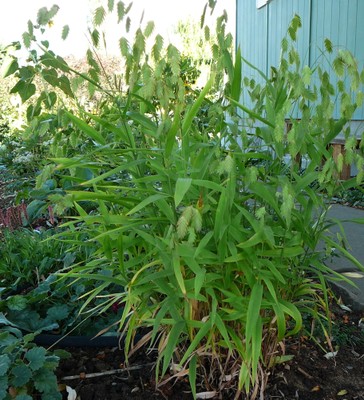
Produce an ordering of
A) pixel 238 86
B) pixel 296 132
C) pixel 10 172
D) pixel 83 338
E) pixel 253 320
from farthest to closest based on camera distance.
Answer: pixel 10 172, pixel 83 338, pixel 238 86, pixel 253 320, pixel 296 132

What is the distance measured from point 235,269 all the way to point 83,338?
2.46 ft

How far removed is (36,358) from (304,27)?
6405mm

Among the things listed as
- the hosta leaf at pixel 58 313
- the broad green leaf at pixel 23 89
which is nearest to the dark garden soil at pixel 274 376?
the hosta leaf at pixel 58 313

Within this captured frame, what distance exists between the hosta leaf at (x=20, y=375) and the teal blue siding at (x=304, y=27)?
2758 mm

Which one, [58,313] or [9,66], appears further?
[58,313]

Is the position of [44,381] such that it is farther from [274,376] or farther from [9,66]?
[9,66]

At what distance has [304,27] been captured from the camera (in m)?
6.71

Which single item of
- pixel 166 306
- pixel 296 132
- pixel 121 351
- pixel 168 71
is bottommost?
pixel 121 351

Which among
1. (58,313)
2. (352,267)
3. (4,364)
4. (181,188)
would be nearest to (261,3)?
(352,267)

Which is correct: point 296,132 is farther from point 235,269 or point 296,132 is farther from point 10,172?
point 10,172

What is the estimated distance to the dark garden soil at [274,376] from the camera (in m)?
1.54

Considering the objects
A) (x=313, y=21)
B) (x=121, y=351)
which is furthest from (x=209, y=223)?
(x=313, y=21)

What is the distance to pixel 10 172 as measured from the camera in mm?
5289

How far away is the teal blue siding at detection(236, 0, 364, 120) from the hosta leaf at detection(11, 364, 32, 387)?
9.05 feet
